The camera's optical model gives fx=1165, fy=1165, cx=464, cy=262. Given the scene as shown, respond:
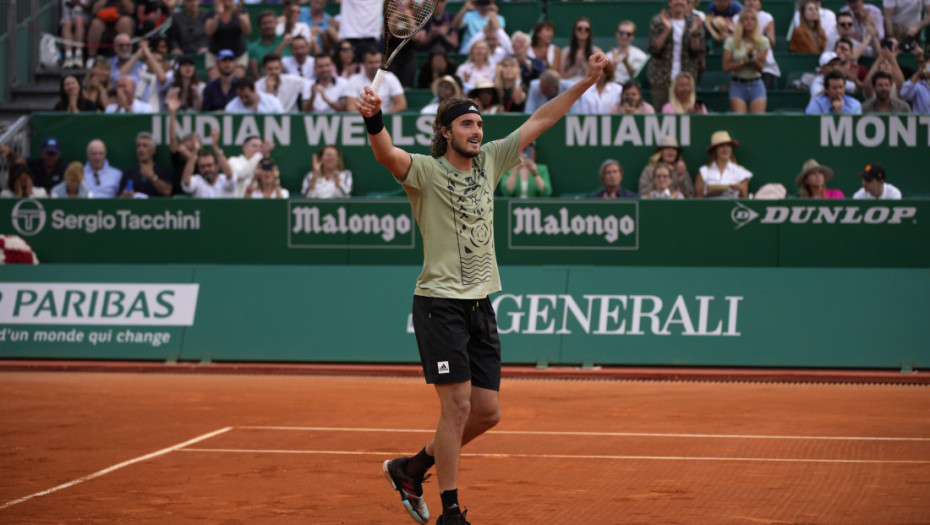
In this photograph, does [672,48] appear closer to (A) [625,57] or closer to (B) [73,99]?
(A) [625,57]

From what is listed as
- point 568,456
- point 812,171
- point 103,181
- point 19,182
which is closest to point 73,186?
point 103,181

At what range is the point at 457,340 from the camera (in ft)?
17.6

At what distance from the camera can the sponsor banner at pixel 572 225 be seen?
1270 centimetres

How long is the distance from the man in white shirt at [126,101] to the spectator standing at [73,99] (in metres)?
0.23

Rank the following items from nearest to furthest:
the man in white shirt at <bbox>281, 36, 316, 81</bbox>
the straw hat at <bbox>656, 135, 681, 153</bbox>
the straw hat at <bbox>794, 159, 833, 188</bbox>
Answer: the straw hat at <bbox>794, 159, 833, 188</bbox> < the straw hat at <bbox>656, 135, 681, 153</bbox> < the man in white shirt at <bbox>281, 36, 316, 81</bbox>

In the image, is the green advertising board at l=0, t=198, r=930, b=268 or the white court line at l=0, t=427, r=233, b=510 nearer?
the white court line at l=0, t=427, r=233, b=510

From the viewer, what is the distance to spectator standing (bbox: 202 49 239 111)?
14898 millimetres

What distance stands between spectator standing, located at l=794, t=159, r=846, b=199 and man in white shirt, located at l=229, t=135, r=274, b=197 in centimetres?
622

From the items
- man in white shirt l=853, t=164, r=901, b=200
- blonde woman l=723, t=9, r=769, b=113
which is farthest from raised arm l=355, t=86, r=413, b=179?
blonde woman l=723, t=9, r=769, b=113

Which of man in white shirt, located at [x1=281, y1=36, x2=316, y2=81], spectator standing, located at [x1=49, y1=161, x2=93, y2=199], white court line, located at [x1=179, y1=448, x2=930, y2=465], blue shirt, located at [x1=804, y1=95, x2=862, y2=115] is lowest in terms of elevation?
white court line, located at [x1=179, y1=448, x2=930, y2=465]

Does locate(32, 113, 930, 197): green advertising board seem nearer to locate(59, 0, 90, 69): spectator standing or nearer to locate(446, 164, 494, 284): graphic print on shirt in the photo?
locate(59, 0, 90, 69): spectator standing

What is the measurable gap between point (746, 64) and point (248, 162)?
618cm

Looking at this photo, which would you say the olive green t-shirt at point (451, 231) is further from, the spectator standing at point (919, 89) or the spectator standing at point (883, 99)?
the spectator standing at point (919, 89)

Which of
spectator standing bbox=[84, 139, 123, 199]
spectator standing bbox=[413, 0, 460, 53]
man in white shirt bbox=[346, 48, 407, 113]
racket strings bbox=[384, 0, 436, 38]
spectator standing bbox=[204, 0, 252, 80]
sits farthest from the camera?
spectator standing bbox=[204, 0, 252, 80]
